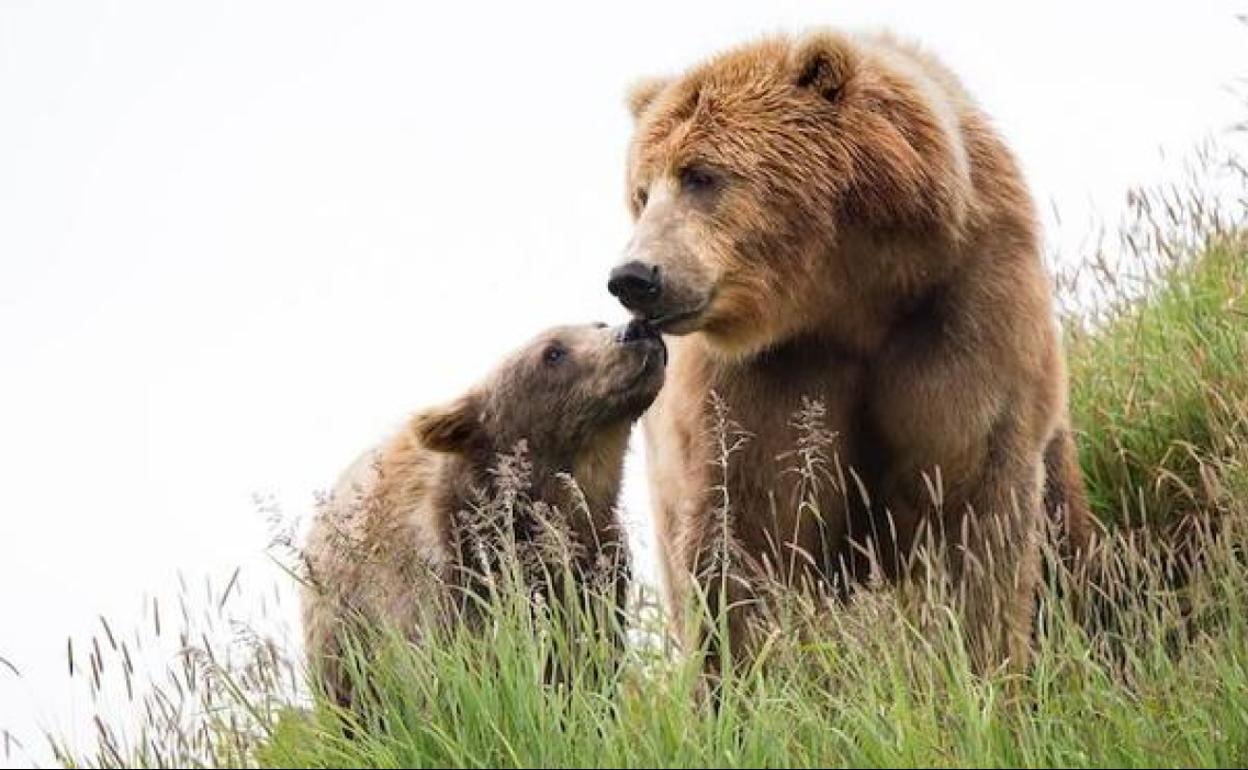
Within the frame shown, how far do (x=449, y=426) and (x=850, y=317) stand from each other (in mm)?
1432

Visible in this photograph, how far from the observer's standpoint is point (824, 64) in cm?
606

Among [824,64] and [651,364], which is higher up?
[824,64]

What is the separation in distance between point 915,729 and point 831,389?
175 cm

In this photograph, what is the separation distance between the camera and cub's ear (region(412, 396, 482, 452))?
6.82 m

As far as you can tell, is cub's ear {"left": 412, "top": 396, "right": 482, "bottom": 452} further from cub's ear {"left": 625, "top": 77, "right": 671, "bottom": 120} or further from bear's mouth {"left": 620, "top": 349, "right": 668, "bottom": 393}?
cub's ear {"left": 625, "top": 77, "right": 671, "bottom": 120}

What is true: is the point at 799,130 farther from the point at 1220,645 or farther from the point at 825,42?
the point at 1220,645

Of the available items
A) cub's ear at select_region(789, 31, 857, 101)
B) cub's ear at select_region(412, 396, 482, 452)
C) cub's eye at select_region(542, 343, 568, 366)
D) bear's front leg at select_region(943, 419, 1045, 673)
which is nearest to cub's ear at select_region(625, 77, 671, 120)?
cub's ear at select_region(789, 31, 857, 101)

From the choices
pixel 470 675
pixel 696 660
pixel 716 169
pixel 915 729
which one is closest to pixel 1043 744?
pixel 915 729

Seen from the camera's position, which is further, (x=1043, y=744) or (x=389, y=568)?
(x=389, y=568)

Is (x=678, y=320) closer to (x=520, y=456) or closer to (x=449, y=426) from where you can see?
(x=520, y=456)

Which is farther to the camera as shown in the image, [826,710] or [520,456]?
[520,456]

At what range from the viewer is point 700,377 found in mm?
6184

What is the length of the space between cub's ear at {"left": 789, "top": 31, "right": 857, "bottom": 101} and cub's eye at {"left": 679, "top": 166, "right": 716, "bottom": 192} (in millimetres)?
387

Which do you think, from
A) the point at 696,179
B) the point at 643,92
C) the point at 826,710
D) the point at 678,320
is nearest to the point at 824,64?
the point at 696,179
